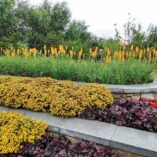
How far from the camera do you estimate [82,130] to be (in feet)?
12.1

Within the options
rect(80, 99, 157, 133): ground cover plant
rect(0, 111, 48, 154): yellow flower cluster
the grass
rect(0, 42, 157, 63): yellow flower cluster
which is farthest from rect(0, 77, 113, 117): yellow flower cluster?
rect(0, 42, 157, 63): yellow flower cluster

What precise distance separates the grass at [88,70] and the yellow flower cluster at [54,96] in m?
0.72

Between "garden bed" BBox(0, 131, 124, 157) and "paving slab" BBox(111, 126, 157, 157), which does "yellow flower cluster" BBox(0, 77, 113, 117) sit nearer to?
"garden bed" BBox(0, 131, 124, 157)

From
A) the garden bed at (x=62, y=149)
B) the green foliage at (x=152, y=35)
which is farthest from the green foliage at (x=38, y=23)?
the garden bed at (x=62, y=149)

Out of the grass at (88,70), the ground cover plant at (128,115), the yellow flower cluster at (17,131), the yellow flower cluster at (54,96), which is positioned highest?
the grass at (88,70)

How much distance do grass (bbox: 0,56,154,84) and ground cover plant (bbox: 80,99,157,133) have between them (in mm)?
986

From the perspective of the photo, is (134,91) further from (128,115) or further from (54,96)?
(54,96)

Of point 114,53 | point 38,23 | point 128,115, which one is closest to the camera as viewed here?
point 128,115

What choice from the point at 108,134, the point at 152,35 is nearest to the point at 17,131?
the point at 108,134

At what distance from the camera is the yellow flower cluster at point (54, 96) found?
4102mm

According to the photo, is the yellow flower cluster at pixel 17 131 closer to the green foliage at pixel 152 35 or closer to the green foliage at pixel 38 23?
the green foliage at pixel 152 35

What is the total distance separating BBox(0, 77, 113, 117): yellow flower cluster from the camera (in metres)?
4.10

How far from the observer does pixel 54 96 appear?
4.35 meters

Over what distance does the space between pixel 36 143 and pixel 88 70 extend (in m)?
2.21
